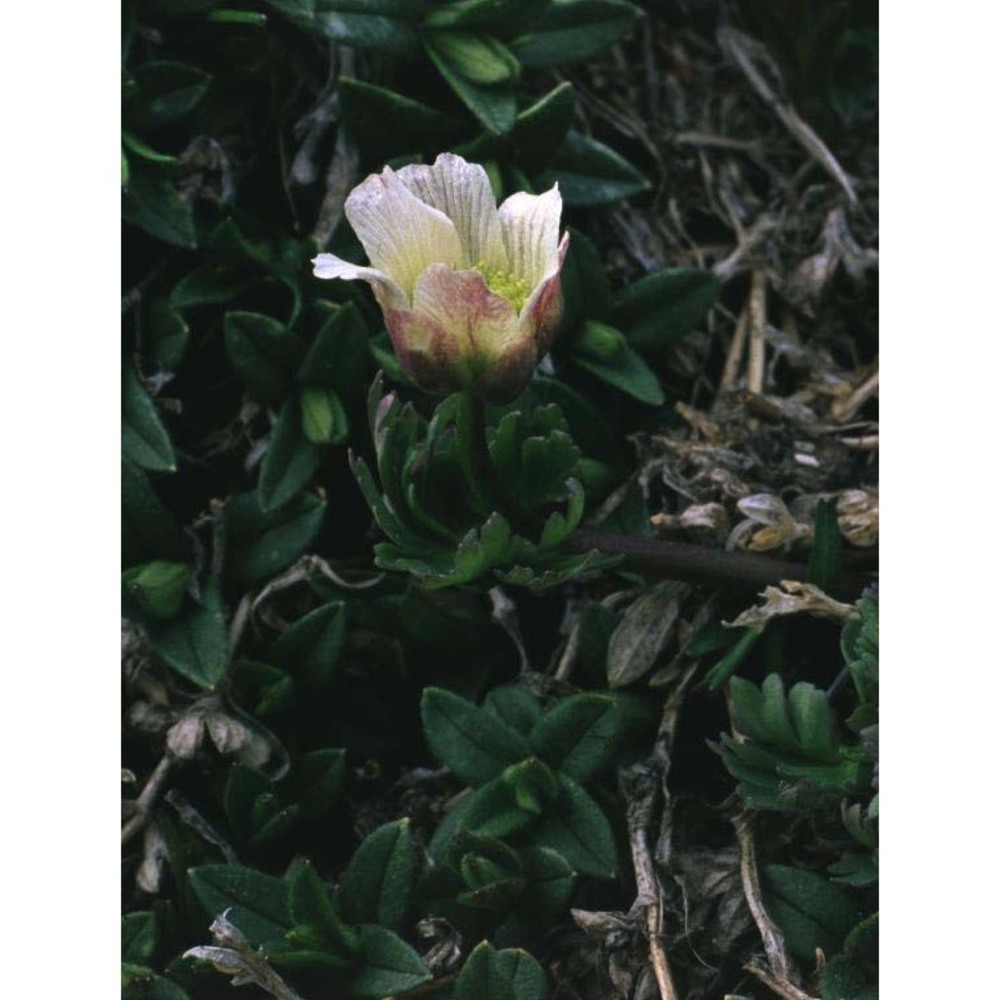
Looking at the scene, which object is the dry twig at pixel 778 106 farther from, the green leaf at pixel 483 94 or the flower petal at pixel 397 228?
the flower petal at pixel 397 228

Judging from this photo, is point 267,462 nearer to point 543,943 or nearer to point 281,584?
point 281,584

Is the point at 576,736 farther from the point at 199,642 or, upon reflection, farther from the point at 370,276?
the point at 370,276

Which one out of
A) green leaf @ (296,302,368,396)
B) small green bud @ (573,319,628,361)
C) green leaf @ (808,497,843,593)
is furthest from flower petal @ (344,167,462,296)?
green leaf @ (808,497,843,593)

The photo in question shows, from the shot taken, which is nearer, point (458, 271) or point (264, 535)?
point (458, 271)

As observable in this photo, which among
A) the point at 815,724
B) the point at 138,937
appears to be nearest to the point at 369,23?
the point at 815,724

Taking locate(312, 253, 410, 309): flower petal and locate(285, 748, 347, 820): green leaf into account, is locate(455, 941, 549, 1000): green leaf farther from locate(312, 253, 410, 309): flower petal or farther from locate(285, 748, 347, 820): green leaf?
locate(312, 253, 410, 309): flower petal

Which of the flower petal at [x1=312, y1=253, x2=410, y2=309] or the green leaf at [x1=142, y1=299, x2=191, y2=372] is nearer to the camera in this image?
the flower petal at [x1=312, y1=253, x2=410, y2=309]
